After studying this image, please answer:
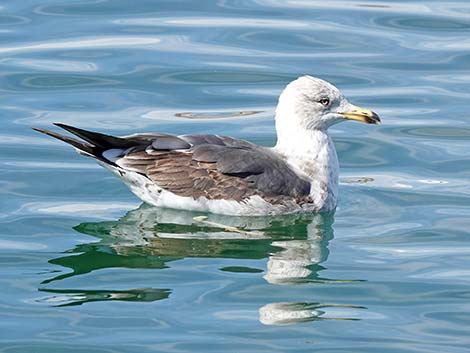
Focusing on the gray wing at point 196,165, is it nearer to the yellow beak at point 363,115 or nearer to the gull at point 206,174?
the gull at point 206,174

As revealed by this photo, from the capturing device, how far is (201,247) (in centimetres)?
1134

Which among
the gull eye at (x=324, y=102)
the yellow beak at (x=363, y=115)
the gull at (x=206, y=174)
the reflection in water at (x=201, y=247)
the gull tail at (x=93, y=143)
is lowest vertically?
the reflection in water at (x=201, y=247)

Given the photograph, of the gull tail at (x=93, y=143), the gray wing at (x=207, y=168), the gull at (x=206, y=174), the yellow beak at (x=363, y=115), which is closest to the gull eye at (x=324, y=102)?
the yellow beak at (x=363, y=115)

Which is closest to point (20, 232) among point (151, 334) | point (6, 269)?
point (6, 269)

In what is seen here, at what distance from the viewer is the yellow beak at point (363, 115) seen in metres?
12.3

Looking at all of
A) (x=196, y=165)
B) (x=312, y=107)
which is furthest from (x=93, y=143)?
(x=312, y=107)

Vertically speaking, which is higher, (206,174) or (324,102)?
(324,102)

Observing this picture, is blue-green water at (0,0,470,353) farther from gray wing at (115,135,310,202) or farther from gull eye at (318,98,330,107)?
gull eye at (318,98,330,107)

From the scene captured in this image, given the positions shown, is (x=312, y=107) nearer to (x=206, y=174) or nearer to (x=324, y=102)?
(x=324, y=102)

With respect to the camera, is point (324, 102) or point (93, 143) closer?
point (93, 143)

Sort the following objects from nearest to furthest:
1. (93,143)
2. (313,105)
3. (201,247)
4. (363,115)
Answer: (201,247), (93,143), (363,115), (313,105)

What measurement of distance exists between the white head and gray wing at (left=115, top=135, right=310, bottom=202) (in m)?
0.55

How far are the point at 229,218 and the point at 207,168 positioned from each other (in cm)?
42

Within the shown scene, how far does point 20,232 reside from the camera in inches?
460
